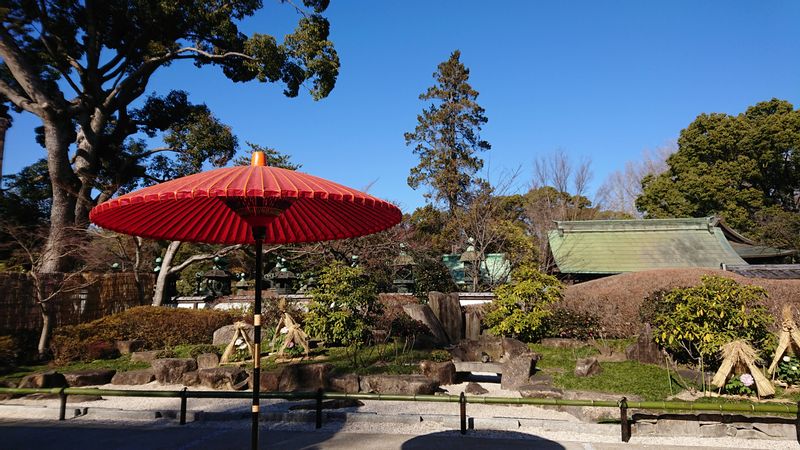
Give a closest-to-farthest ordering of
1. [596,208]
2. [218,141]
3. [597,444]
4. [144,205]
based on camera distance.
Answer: [144,205], [597,444], [218,141], [596,208]

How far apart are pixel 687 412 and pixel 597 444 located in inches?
48.6

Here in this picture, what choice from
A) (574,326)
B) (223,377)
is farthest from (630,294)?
(223,377)

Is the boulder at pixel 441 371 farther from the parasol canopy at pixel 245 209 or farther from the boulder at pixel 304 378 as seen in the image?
the parasol canopy at pixel 245 209

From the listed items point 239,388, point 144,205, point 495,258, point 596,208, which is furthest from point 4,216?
point 596,208

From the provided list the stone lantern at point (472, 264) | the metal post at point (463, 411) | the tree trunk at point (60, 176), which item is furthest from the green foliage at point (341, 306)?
the tree trunk at point (60, 176)

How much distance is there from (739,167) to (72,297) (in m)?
30.9

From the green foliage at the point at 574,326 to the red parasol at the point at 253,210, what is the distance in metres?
8.70

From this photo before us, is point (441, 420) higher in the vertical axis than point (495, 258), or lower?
lower

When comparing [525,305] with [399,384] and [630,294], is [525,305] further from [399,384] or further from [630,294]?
[399,384]

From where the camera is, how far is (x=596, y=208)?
1318 inches

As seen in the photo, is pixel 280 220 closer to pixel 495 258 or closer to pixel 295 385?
pixel 295 385

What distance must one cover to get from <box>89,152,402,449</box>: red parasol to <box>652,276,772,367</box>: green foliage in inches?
270

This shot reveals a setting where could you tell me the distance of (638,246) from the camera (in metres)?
17.4

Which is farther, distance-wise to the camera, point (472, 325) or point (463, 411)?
point (472, 325)
